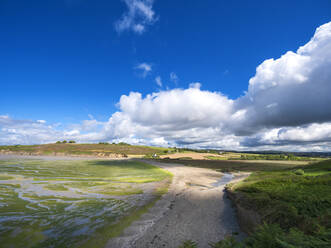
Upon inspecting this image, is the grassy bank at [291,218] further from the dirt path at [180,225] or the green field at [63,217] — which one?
A: the green field at [63,217]

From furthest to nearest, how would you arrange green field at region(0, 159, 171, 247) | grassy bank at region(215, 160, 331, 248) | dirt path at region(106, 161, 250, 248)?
dirt path at region(106, 161, 250, 248) → green field at region(0, 159, 171, 247) → grassy bank at region(215, 160, 331, 248)

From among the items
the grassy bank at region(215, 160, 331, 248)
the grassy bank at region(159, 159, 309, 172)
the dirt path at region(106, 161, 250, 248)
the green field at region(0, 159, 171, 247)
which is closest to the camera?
the grassy bank at region(215, 160, 331, 248)

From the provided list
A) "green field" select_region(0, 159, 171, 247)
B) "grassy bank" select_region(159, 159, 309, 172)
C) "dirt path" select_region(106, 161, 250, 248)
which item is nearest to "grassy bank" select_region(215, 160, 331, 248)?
"dirt path" select_region(106, 161, 250, 248)

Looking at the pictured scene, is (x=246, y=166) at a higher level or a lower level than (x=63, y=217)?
lower

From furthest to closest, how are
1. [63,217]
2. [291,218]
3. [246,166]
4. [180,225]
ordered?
[246,166] < [63,217] < [180,225] < [291,218]

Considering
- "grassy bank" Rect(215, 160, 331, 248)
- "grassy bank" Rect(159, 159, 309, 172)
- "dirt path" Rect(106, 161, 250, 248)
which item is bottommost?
"grassy bank" Rect(159, 159, 309, 172)

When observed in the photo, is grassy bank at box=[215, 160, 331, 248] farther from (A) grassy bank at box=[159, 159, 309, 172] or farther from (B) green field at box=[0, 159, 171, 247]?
(A) grassy bank at box=[159, 159, 309, 172]

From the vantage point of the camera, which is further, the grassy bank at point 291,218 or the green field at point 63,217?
the green field at point 63,217

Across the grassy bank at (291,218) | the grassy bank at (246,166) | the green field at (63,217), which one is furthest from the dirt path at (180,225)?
the grassy bank at (246,166)

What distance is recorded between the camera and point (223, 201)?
18.2 meters

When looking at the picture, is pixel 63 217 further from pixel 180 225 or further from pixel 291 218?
pixel 291 218

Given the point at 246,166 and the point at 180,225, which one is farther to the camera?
the point at 246,166

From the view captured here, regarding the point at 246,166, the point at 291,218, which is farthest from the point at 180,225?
the point at 246,166

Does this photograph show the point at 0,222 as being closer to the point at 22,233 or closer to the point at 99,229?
the point at 22,233
